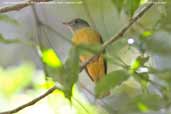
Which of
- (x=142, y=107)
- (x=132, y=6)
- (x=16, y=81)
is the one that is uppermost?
(x=132, y=6)

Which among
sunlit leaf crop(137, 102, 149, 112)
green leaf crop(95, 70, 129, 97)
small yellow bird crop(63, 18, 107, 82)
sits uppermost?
green leaf crop(95, 70, 129, 97)

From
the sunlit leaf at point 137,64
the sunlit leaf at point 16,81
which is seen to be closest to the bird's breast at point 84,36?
the sunlit leaf at point 16,81

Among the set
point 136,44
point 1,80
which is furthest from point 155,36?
point 1,80

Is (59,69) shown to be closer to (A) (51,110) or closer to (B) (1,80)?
(A) (51,110)

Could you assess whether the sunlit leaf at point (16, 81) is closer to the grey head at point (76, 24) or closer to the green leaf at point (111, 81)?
the grey head at point (76, 24)

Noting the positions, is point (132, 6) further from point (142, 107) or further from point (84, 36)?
point (84, 36)

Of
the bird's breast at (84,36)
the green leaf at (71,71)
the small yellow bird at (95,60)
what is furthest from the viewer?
the bird's breast at (84,36)

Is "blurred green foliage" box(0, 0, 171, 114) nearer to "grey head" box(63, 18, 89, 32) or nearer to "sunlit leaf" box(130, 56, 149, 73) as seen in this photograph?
"sunlit leaf" box(130, 56, 149, 73)

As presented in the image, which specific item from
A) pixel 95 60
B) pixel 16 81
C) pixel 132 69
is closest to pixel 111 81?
pixel 132 69

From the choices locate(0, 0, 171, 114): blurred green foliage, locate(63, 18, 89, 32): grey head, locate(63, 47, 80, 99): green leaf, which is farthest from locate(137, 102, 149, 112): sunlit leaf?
locate(63, 18, 89, 32): grey head

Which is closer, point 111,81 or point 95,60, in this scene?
point 111,81

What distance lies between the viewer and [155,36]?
53 cm

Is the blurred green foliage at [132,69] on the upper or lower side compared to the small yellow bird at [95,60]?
upper

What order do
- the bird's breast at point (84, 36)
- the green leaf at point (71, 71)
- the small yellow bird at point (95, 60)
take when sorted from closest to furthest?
the green leaf at point (71, 71)
the small yellow bird at point (95, 60)
the bird's breast at point (84, 36)
